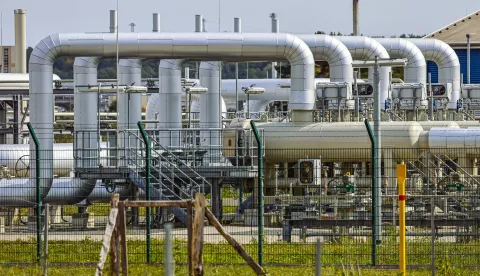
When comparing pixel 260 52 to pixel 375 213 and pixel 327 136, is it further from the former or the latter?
pixel 375 213

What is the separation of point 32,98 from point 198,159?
4810mm

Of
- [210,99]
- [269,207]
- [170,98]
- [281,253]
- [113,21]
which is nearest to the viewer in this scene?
[281,253]

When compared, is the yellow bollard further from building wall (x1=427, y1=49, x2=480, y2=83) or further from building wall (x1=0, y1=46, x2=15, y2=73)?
building wall (x1=0, y1=46, x2=15, y2=73)

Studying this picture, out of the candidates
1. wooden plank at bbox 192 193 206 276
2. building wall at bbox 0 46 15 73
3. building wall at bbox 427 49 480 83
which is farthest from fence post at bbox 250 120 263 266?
building wall at bbox 0 46 15 73

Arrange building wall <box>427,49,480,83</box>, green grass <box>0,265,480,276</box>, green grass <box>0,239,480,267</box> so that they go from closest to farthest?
green grass <box>0,265,480,276</box> < green grass <box>0,239,480,267</box> < building wall <box>427,49,480,83</box>

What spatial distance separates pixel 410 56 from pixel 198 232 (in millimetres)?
26819

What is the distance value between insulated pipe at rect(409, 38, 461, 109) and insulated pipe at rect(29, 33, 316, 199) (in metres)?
11.4

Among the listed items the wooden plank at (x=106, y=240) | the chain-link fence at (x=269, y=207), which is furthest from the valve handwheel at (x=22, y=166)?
the wooden plank at (x=106, y=240)

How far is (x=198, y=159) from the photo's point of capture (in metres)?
32.7

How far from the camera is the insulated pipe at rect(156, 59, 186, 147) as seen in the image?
35031mm

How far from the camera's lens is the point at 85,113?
3409cm

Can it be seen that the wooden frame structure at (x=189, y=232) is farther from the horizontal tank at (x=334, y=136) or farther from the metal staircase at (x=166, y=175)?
the horizontal tank at (x=334, y=136)

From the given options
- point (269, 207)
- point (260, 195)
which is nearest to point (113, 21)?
point (269, 207)

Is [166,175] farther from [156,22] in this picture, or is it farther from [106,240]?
[106,240]
